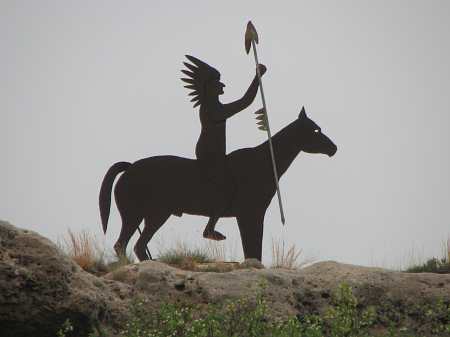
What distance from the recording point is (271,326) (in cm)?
683

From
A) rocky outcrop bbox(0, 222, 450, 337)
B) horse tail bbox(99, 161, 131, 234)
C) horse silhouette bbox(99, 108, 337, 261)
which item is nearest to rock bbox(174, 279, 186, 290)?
rocky outcrop bbox(0, 222, 450, 337)

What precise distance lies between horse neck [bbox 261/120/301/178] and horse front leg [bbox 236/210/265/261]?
89 cm

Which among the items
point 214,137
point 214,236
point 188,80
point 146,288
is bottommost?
point 146,288

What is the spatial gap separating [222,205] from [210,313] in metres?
4.64

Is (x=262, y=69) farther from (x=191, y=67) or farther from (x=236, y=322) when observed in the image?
(x=236, y=322)

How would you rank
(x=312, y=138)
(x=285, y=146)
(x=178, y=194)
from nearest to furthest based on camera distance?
(x=178, y=194) → (x=285, y=146) → (x=312, y=138)

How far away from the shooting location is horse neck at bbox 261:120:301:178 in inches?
463

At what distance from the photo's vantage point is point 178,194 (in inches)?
450

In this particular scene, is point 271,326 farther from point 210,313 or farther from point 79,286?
point 79,286

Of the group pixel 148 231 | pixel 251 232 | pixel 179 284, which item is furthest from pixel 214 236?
pixel 179 284

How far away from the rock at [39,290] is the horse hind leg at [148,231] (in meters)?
3.80

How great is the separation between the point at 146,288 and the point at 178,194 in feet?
11.3

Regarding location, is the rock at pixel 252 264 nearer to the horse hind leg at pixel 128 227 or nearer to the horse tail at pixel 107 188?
the horse hind leg at pixel 128 227

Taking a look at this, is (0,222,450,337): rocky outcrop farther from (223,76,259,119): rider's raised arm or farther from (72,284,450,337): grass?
(223,76,259,119): rider's raised arm
